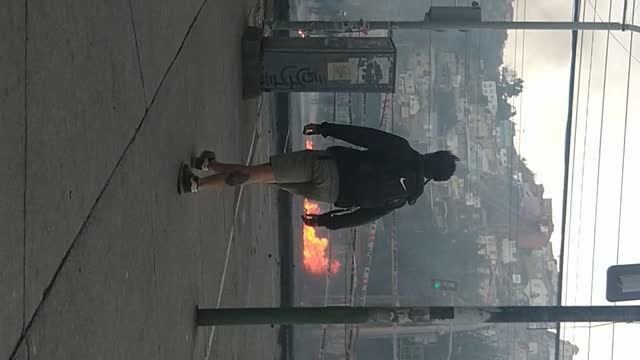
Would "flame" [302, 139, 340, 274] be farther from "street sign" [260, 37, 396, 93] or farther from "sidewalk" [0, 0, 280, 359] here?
"sidewalk" [0, 0, 280, 359]

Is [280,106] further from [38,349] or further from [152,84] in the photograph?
[38,349]

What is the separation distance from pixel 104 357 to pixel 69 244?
0.56 metres

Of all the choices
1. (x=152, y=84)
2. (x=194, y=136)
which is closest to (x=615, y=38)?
(x=194, y=136)

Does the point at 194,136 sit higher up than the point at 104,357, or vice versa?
the point at 194,136

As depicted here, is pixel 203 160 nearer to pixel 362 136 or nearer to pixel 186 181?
pixel 186 181

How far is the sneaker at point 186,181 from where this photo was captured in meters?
5.22

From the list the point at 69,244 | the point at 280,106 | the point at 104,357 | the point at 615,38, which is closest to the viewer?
the point at 69,244

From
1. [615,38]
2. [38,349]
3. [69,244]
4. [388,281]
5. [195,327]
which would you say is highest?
[615,38]

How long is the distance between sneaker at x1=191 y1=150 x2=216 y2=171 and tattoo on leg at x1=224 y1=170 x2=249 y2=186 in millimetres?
189

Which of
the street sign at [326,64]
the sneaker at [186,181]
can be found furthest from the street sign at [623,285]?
the street sign at [326,64]

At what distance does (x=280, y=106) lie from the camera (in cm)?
1650

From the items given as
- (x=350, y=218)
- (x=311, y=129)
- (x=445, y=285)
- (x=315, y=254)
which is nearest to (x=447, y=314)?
(x=350, y=218)

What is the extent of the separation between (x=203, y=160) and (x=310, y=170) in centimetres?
93

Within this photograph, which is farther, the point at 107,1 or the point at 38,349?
the point at 107,1
